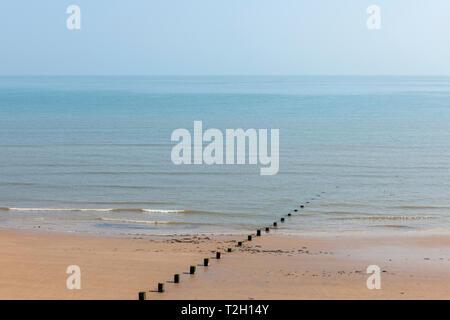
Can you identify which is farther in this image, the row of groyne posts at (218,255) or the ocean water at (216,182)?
the ocean water at (216,182)

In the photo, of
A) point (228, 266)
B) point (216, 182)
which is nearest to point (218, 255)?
point (228, 266)

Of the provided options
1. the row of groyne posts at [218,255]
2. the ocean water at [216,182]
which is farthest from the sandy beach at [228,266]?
the ocean water at [216,182]

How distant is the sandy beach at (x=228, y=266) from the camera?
20656mm

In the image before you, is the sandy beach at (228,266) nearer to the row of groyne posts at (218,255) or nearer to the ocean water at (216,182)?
the row of groyne posts at (218,255)

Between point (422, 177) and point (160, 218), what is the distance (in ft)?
68.6

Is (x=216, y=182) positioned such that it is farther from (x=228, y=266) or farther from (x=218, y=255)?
(x=228, y=266)

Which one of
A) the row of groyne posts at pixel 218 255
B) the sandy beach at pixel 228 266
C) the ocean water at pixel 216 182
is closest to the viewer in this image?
the row of groyne posts at pixel 218 255

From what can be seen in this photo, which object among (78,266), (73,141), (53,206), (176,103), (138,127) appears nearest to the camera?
(78,266)

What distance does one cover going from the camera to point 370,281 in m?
22.0

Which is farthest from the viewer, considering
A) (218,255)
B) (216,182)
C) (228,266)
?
(216,182)

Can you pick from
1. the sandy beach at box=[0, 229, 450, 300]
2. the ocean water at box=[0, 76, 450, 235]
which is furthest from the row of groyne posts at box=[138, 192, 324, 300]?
the ocean water at box=[0, 76, 450, 235]

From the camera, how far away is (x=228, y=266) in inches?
942
